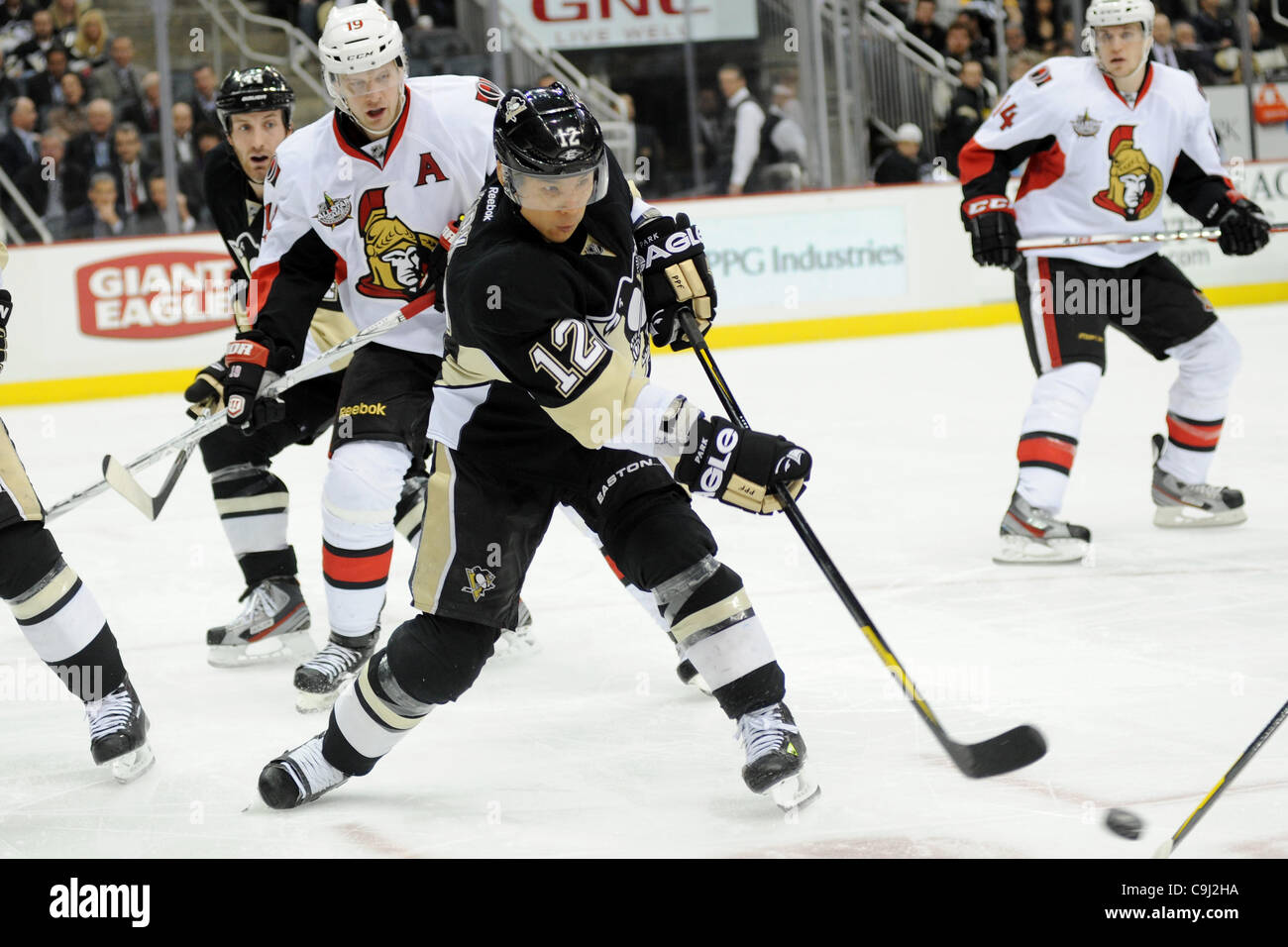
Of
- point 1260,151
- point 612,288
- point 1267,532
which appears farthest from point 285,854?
point 1260,151

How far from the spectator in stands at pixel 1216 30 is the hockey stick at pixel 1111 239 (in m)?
6.08

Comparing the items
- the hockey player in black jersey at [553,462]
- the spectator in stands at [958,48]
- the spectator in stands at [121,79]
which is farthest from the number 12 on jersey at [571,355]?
the spectator in stands at [958,48]

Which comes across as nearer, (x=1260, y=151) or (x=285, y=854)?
(x=285, y=854)

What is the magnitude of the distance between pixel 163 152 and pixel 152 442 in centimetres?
237

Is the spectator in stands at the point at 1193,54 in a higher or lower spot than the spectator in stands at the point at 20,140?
lower

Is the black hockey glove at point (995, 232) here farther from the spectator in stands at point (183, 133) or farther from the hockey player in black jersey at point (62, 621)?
the spectator in stands at point (183, 133)

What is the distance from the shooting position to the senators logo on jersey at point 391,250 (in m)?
2.93

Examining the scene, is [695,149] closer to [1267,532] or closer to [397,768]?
[1267,532]

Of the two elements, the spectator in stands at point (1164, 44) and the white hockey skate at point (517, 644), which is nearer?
the white hockey skate at point (517, 644)

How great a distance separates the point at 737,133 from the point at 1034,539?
17.4 feet

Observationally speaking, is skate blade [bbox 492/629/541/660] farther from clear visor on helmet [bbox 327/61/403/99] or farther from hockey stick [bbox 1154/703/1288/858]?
hockey stick [bbox 1154/703/1288/858]

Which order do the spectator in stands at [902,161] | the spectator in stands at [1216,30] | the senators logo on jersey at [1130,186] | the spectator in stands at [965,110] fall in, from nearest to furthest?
1. the senators logo on jersey at [1130,186]
2. the spectator in stands at [902,161]
3. the spectator in stands at [965,110]
4. the spectator in stands at [1216,30]

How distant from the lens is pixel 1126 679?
9.03 feet

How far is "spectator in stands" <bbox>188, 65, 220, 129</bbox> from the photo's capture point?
7.93 meters
